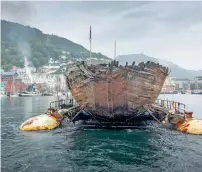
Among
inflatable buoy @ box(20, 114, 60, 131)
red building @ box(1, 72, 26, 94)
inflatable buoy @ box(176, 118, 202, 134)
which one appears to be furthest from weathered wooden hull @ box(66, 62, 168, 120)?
red building @ box(1, 72, 26, 94)

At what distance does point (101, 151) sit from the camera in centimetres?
1898

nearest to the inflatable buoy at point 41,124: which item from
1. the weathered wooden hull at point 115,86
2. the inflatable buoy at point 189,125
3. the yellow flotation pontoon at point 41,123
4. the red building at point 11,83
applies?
the yellow flotation pontoon at point 41,123

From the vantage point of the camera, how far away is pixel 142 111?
26.4 meters

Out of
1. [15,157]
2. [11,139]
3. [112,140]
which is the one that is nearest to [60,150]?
[15,157]

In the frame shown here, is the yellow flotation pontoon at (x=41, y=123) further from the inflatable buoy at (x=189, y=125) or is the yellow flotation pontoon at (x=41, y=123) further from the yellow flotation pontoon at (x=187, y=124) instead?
the inflatable buoy at (x=189, y=125)

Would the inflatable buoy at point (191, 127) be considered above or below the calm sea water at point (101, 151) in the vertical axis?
above

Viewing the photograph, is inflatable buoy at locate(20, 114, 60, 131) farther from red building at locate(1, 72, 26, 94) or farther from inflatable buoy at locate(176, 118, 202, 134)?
red building at locate(1, 72, 26, 94)

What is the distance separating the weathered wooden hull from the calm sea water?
2533 millimetres

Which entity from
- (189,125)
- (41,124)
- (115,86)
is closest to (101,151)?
(115,86)

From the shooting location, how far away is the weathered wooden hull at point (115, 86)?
23109 millimetres

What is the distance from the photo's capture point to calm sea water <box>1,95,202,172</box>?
15672 millimetres

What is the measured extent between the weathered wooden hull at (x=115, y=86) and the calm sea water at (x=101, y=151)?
2.53 metres

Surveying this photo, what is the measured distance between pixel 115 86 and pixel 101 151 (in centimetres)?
655

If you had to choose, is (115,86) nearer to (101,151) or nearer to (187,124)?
(101,151)
